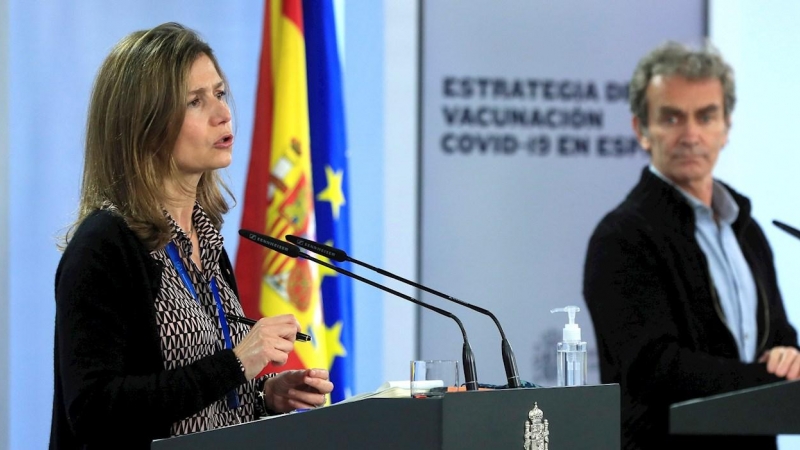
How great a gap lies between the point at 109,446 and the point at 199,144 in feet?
1.90

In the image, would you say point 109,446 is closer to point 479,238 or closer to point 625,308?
point 625,308

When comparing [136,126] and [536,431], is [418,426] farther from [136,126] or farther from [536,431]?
[136,126]

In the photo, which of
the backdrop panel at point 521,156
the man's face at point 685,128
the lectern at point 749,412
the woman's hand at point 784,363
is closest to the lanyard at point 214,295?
the lectern at point 749,412

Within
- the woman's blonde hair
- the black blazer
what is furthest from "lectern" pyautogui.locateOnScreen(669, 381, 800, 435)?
the woman's blonde hair

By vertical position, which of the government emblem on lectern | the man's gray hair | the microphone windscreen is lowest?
the government emblem on lectern

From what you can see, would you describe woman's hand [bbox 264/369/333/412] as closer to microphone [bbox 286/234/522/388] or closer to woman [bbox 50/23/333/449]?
woman [bbox 50/23/333/449]

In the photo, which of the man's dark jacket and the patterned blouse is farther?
the man's dark jacket

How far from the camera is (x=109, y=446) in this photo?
5.89 feet

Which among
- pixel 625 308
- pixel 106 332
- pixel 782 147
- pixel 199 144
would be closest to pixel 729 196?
pixel 625 308

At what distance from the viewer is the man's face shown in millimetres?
3625

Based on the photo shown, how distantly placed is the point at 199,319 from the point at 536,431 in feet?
Answer: 2.29

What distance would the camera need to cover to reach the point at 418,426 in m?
1.48

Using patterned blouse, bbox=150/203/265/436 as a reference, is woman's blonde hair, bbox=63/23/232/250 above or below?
above

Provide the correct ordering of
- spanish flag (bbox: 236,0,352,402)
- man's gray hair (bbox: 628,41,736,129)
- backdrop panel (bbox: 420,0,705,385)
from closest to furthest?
spanish flag (bbox: 236,0,352,402), man's gray hair (bbox: 628,41,736,129), backdrop panel (bbox: 420,0,705,385)
